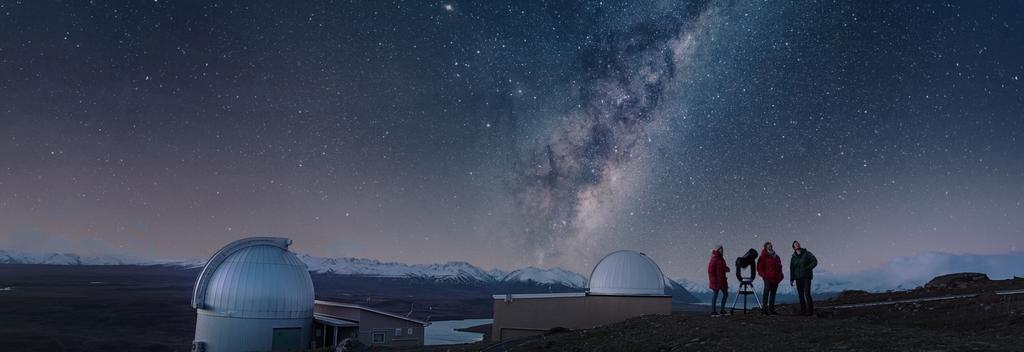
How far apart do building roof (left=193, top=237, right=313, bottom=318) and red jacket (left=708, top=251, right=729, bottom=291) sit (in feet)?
70.6

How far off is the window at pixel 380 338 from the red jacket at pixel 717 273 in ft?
70.8

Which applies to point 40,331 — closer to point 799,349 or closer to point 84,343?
point 84,343

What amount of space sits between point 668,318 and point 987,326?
7442 mm

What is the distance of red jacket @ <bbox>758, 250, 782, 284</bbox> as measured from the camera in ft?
51.9

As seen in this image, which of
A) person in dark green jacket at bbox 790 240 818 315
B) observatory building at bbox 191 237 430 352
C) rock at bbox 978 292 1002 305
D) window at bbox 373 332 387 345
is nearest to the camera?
person in dark green jacket at bbox 790 240 818 315

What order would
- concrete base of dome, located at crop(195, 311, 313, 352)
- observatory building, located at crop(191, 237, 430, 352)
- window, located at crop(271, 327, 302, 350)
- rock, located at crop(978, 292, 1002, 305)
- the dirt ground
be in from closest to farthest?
the dirt ground, rock, located at crop(978, 292, 1002, 305), concrete base of dome, located at crop(195, 311, 313, 352), observatory building, located at crop(191, 237, 430, 352), window, located at crop(271, 327, 302, 350)

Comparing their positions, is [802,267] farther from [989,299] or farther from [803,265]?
[989,299]

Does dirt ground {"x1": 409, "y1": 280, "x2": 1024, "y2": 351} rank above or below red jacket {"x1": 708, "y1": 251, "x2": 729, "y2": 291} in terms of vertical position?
below

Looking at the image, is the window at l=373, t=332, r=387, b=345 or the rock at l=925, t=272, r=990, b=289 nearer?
the rock at l=925, t=272, r=990, b=289

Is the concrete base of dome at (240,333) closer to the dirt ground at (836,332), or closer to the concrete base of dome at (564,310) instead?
the concrete base of dome at (564,310)

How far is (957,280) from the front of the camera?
29.7 meters

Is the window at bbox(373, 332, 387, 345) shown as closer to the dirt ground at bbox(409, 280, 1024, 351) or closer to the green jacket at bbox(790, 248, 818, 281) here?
the dirt ground at bbox(409, 280, 1024, 351)

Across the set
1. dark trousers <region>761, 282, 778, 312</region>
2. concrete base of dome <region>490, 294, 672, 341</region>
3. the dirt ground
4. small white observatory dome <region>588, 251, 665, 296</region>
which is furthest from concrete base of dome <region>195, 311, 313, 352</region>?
dark trousers <region>761, 282, 778, 312</region>

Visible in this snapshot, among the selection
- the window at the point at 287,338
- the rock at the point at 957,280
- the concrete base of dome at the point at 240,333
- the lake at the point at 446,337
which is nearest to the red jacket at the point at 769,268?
the rock at the point at 957,280
